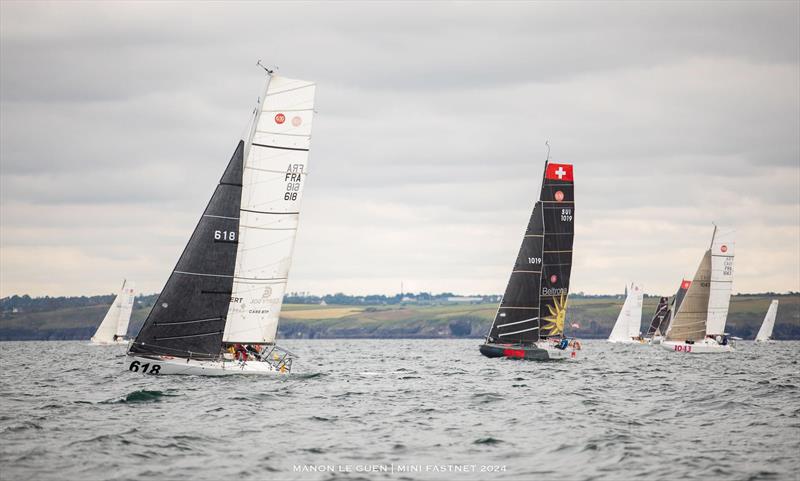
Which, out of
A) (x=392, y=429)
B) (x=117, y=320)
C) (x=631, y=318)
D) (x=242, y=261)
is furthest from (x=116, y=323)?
(x=392, y=429)

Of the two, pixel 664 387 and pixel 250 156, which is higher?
pixel 250 156

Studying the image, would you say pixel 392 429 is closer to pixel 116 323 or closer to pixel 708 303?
pixel 708 303

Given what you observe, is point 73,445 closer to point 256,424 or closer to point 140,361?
point 256,424

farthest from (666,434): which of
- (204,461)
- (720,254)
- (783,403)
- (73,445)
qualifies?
(720,254)

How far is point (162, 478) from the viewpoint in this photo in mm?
22141

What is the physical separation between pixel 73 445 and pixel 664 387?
3039 centimetres

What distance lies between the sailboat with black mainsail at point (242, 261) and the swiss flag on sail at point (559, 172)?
1154 inches

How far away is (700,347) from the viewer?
9525cm

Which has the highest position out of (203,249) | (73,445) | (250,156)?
(250,156)

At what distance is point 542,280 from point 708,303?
3121 cm

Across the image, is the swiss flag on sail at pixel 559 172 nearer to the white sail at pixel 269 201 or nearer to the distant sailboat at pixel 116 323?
the white sail at pixel 269 201

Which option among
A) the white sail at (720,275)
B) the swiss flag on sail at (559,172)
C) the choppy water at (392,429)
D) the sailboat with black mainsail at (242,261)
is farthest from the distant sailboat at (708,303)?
the sailboat with black mainsail at (242,261)

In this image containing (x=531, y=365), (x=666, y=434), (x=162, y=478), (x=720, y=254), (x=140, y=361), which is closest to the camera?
(x=162, y=478)

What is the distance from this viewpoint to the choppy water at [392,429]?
77.4 feet
